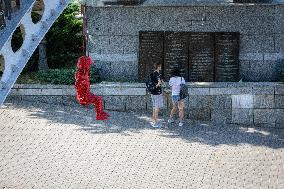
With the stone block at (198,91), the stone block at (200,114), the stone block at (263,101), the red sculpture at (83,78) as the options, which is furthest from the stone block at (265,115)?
the red sculpture at (83,78)

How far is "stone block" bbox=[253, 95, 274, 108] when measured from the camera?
17.8 m

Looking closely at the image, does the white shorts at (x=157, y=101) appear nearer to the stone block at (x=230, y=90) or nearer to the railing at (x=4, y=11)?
the stone block at (x=230, y=90)

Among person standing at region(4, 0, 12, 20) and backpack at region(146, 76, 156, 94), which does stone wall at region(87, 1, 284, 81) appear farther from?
person standing at region(4, 0, 12, 20)

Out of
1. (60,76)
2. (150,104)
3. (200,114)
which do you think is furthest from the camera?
(60,76)

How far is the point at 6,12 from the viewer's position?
957cm

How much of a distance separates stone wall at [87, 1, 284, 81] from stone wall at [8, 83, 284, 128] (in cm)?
136

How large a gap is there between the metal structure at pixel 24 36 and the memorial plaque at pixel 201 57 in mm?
9142

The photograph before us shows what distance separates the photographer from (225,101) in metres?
17.9

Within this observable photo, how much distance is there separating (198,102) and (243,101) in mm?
1309

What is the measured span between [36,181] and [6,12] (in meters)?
4.97

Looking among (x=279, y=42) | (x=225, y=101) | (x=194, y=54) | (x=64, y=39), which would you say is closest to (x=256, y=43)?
(x=279, y=42)

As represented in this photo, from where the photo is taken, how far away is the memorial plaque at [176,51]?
19516mm

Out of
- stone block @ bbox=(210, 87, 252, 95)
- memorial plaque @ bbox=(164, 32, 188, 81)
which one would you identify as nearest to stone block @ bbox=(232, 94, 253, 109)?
stone block @ bbox=(210, 87, 252, 95)

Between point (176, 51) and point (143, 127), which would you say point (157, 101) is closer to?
point (143, 127)
